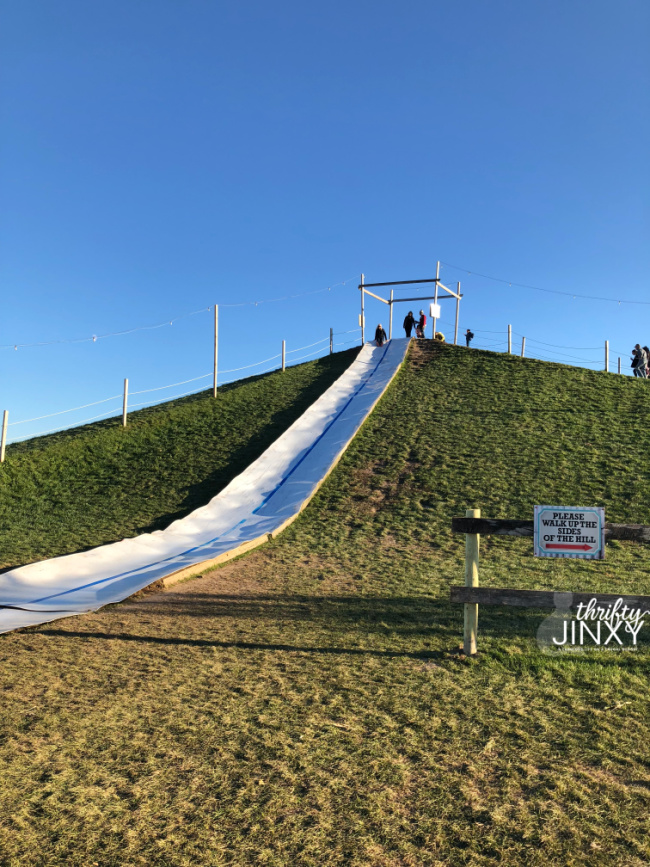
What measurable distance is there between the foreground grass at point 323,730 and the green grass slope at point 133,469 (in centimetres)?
532

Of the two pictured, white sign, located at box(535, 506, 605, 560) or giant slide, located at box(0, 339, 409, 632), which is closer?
white sign, located at box(535, 506, 605, 560)

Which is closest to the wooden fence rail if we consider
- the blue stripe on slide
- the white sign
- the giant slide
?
the white sign

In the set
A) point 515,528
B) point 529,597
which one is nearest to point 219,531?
point 515,528

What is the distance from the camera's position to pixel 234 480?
1503 centimetres

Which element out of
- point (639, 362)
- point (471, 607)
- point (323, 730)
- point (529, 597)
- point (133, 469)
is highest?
point (639, 362)

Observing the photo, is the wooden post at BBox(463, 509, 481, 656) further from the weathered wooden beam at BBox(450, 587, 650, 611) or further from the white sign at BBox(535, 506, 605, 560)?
the white sign at BBox(535, 506, 605, 560)

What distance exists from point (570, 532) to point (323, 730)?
267cm

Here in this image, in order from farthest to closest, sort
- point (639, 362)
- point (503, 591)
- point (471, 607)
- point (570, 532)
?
point (639, 362) < point (471, 607) < point (503, 591) < point (570, 532)

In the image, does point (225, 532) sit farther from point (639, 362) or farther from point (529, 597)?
point (639, 362)

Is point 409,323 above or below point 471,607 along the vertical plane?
above

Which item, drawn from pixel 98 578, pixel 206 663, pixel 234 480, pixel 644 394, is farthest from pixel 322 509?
pixel 644 394

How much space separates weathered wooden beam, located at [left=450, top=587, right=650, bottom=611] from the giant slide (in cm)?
479

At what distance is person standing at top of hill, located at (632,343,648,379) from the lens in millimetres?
23922

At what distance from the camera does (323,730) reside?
12.9ft
